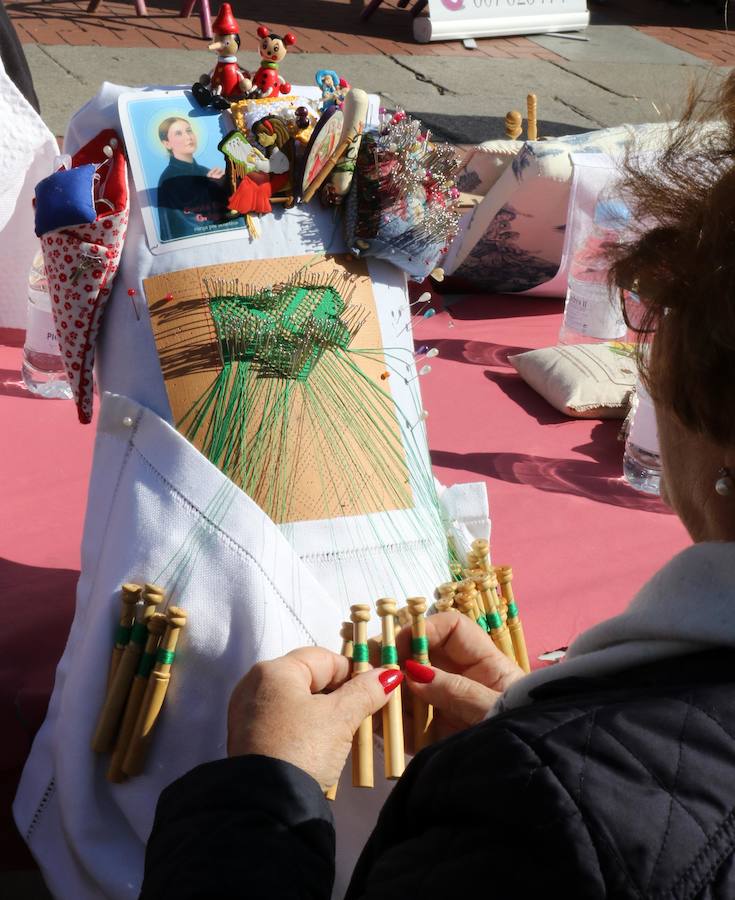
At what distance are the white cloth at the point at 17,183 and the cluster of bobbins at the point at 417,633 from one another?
126 centimetres

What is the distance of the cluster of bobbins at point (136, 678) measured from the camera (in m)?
1.03

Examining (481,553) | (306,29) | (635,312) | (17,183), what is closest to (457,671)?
(481,553)

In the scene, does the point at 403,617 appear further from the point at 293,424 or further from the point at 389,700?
the point at 293,424

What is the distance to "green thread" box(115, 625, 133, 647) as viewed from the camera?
1066mm

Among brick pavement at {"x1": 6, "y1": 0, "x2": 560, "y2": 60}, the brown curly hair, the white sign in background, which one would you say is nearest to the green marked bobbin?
the brown curly hair

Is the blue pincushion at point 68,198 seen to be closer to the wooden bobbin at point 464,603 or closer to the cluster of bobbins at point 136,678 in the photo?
the cluster of bobbins at point 136,678

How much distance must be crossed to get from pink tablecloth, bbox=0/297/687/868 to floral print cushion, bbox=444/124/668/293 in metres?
0.24

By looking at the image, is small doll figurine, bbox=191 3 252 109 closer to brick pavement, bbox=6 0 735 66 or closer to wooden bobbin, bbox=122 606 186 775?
wooden bobbin, bbox=122 606 186 775

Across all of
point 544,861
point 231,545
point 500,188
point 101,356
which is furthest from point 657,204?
point 500,188

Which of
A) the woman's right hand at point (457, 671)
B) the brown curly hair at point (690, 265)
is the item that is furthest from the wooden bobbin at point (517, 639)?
the brown curly hair at point (690, 265)

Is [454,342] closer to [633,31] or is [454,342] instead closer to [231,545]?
[231,545]

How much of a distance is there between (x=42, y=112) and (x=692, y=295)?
13.3 ft

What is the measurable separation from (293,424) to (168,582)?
24 centimetres

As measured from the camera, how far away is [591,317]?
215 cm
